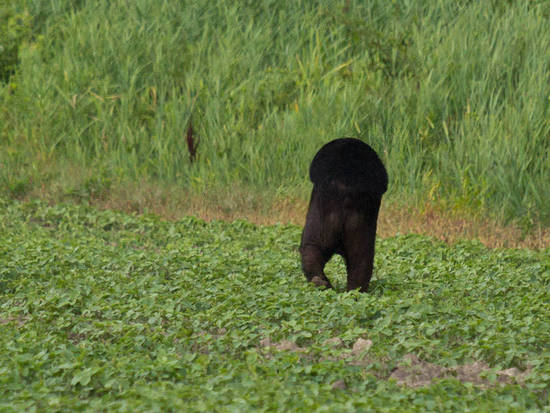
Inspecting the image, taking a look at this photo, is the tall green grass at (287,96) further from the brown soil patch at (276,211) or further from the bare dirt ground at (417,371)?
the bare dirt ground at (417,371)

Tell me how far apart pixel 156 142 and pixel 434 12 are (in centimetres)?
550

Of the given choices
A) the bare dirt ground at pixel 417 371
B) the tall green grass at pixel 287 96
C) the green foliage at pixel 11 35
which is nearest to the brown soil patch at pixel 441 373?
the bare dirt ground at pixel 417 371

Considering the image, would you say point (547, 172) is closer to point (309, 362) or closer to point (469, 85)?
point (469, 85)

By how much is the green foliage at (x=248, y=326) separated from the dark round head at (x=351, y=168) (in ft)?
2.65

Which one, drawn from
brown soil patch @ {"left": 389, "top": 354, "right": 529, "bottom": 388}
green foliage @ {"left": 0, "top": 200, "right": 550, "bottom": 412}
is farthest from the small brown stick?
brown soil patch @ {"left": 389, "top": 354, "right": 529, "bottom": 388}

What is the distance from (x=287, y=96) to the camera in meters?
13.0

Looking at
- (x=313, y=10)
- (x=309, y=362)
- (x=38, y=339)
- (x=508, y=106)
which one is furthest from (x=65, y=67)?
(x=309, y=362)

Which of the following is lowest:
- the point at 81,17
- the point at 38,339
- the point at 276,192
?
the point at 276,192

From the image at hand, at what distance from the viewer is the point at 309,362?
16.0 feet

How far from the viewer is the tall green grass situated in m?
11.0

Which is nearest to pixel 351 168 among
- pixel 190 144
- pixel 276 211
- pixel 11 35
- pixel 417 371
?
pixel 417 371

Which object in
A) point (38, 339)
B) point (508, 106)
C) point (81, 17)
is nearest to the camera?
point (38, 339)

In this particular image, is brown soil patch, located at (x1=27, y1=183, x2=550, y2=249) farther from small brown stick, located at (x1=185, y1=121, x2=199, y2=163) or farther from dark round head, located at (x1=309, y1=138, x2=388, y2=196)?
dark round head, located at (x1=309, y1=138, x2=388, y2=196)

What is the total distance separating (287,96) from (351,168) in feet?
24.0
